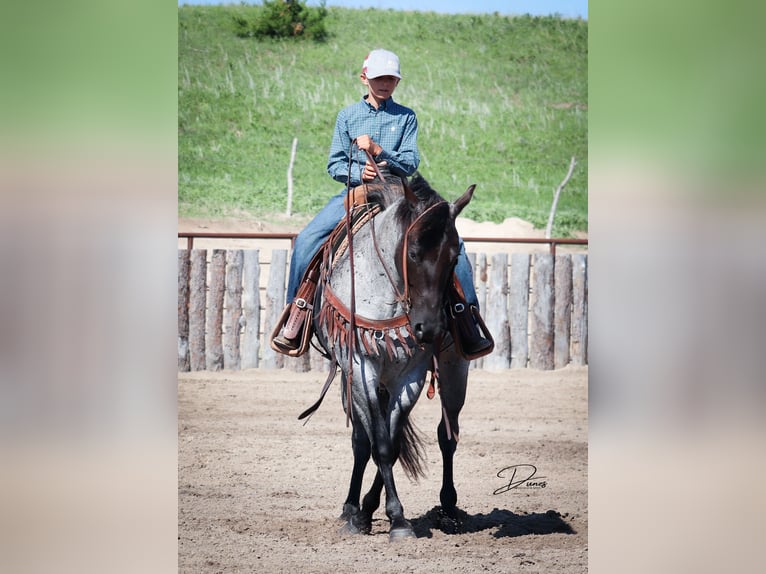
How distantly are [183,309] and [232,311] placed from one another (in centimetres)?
41

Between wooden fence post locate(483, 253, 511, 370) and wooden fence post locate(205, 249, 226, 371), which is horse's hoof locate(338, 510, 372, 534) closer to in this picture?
wooden fence post locate(205, 249, 226, 371)

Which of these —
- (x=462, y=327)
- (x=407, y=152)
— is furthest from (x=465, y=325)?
(x=407, y=152)

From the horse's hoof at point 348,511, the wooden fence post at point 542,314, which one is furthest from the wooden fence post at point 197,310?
the horse's hoof at point 348,511

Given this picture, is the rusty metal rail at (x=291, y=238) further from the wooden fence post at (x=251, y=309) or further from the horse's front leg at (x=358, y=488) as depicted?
the horse's front leg at (x=358, y=488)

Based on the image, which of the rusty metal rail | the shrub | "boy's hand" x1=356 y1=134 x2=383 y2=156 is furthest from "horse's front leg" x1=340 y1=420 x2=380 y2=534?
the rusty metal rail

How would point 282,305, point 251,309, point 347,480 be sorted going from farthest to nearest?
point 282,305 → point 251,309 → point 347,480

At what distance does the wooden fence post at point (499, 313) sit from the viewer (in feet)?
25.4

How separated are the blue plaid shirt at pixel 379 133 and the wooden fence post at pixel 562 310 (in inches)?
139

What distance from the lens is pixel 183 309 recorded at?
286 inches

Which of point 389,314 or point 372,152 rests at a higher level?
point 372,152

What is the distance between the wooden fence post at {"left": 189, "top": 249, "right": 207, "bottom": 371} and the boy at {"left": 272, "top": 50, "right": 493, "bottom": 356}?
2.89 m

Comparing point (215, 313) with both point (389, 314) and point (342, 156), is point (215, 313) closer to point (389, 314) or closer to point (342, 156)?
point (342, 156)

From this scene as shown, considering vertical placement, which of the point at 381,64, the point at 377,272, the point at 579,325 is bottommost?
the point at 579,325
